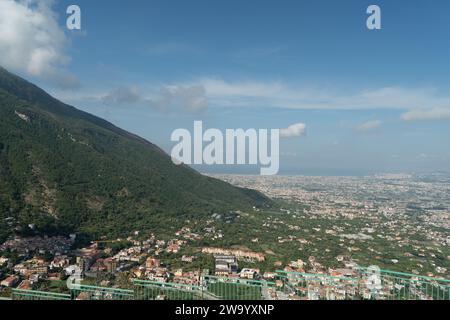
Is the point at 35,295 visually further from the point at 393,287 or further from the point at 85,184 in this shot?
the point at 85,184

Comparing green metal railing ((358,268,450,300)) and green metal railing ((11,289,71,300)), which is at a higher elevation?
green metal railing ((11,289,71,300))

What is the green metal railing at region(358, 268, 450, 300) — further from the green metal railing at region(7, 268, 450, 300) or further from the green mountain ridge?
the green mountain ridge

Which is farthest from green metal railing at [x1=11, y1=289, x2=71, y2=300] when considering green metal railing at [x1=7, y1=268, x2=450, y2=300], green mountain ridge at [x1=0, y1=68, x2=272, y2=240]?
green mountain ridge at [x1=0, y1=68, x2=272, y2=240]

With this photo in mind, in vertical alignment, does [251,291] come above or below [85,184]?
below

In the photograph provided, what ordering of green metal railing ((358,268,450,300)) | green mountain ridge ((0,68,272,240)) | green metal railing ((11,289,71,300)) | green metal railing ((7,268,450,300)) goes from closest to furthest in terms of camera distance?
1. green metal railing ((11,289,71,300))
2. green metal railing ((7,268,450,300))
3. green metal railing ((358,268,450,300))
4. green mountain ridge ((0,68,272,240))

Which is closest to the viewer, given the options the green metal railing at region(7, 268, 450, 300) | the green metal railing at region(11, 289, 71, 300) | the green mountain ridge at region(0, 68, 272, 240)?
the green metal railing at region(11, 289, 71, 300)

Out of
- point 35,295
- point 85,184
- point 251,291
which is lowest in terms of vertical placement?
point 251,291

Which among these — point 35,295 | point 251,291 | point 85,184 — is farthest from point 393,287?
point 85,184
